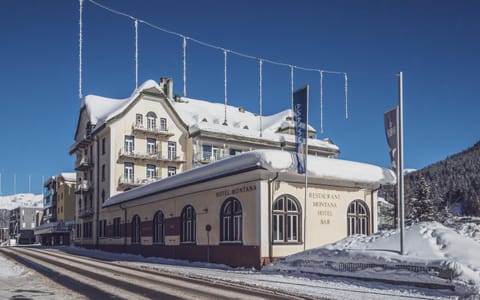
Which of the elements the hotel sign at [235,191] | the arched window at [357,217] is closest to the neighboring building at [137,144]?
the arched window at [357,217]

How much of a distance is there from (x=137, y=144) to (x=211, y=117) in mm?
15566

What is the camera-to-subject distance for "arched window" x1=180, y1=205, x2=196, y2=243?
28.7m

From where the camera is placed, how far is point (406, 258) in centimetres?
1570

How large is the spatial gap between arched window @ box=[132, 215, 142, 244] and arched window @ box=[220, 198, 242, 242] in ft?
43.8

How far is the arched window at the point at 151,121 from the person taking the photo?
5266 centimetres

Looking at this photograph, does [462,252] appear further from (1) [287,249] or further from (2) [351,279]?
(1) [287,249]

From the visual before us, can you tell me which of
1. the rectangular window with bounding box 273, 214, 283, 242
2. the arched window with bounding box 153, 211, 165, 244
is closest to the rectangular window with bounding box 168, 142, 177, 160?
the arched window with bounding box 153, 211, 165, 244

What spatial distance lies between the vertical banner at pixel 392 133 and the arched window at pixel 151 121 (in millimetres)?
36946

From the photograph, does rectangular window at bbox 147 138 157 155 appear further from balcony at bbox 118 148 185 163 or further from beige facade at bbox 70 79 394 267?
balcony at bbox 118 148 185 163

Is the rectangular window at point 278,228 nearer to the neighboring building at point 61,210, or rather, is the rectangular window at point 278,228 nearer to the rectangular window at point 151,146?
the rectangular window at point 151,146

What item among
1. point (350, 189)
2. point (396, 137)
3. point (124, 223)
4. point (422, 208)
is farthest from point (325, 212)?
point (422, 208)

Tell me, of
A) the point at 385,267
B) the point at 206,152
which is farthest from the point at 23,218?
the point at 385,267

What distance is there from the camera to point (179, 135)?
5469 cm

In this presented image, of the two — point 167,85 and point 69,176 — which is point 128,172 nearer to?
point 167,85
